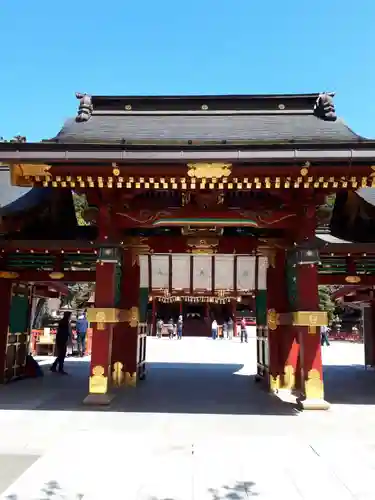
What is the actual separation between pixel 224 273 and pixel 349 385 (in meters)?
4.59

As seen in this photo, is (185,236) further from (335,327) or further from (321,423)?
(335,327)

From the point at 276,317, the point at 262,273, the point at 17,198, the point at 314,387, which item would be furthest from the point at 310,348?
the point at 17,198

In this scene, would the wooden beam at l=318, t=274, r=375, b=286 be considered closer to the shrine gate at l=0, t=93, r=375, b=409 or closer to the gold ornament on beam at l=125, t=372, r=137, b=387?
the shrine gate at l=0, t=93, r=375, b=409

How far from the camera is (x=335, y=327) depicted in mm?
41531

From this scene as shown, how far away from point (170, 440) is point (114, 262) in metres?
3.76

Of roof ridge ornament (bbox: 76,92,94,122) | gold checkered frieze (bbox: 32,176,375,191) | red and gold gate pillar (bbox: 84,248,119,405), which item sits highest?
roof ridge ornament (bbox: 76,92,94,122)

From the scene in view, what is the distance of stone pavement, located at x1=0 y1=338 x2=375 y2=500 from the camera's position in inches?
160

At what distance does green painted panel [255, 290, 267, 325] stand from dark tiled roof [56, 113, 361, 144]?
4.19m

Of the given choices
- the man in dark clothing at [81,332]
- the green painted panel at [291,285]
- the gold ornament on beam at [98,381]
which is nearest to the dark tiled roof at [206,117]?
the green painted panel at [291,285]

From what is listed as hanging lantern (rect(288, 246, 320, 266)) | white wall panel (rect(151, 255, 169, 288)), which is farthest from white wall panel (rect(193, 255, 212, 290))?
hanging lantern (rect(288, 246, 320, 266))

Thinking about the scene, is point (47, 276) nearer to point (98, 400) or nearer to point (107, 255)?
point (107, 255)

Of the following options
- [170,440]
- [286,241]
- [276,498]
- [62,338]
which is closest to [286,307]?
Answer: [286,241]

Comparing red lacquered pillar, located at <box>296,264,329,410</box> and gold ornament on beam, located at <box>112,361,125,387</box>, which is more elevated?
red lacquered pillar, located at <box>296,264,329,410</box>

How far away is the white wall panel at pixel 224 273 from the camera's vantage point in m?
10.7
